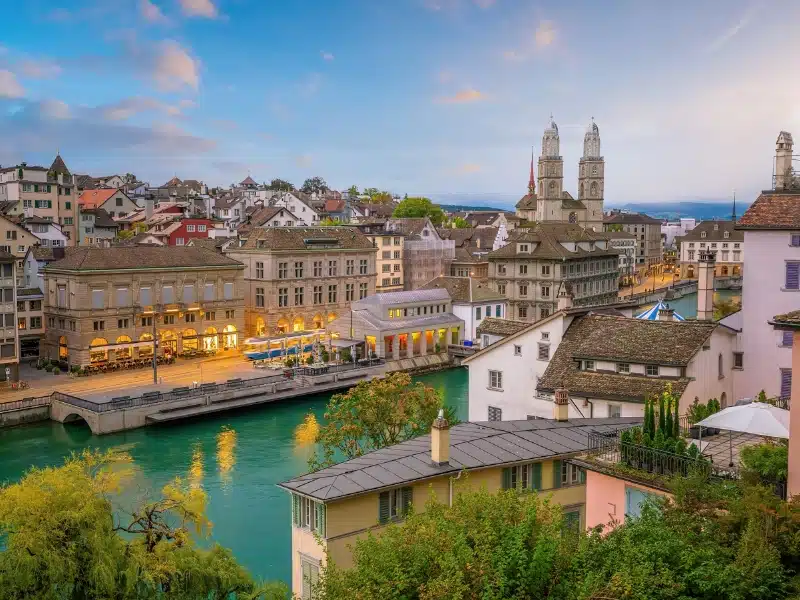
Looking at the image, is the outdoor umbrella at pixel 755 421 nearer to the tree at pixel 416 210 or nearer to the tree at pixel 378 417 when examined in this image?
the tree at pixel 378 417

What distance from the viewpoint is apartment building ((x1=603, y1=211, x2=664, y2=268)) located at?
17438 cm

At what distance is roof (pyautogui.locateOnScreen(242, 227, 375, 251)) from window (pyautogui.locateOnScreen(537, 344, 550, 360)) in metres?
42.3

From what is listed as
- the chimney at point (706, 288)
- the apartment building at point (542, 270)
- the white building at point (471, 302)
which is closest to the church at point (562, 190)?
the apartment building at point (542, 270)

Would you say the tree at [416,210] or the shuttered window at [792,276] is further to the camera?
the tree at [416,210]

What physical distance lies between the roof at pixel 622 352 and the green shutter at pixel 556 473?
751 centimetres

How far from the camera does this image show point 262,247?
243 ft

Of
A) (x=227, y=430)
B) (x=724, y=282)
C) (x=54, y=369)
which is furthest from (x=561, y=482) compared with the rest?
(x=724, y=282)

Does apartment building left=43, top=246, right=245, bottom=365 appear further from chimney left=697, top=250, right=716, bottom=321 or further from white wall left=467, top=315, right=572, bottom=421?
chimney left=697, top=250, right=716, bottom=321

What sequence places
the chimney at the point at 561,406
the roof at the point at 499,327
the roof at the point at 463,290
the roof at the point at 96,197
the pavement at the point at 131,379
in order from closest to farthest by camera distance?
the chimney at the point at 561,406, the roof at the point at 499,327, the pavement at the point at 131,379, the roof at the point at 463,290, the roof at the point at 96,197

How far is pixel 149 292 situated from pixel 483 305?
→ 94.6 feet

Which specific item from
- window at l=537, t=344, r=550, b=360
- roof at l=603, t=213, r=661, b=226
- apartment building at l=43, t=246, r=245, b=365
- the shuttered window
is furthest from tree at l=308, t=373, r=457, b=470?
roof at l=603, t=213, r=661, b=226

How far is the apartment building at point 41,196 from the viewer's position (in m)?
91.9

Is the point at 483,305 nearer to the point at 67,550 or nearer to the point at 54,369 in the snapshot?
the point at 54,369

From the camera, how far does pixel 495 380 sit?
1431 inches
